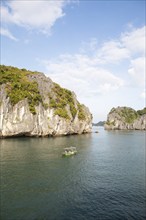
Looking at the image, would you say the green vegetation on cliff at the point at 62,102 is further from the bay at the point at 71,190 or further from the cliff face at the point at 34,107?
the bay at the point at 71,190

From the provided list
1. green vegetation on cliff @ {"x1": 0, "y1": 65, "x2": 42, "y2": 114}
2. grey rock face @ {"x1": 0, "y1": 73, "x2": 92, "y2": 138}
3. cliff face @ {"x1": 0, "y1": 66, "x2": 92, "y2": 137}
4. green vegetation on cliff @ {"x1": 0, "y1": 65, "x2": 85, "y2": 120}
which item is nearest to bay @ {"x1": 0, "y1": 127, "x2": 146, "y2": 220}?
grey rock face @ {"x1": 0, "y1": 73, "x2": 92, "y2": 138}

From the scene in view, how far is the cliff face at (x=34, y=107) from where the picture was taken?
8944 cm

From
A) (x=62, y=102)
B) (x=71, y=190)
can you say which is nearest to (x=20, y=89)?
(x=62, y=102)

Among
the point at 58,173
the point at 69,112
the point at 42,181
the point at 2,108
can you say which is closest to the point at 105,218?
the point at 42,181

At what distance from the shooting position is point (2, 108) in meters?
86.6

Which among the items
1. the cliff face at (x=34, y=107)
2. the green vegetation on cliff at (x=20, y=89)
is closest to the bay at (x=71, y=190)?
the cliff face at (x=34, y=107)

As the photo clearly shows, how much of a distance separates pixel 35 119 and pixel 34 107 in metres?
5.78

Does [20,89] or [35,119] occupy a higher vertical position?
[20,89]

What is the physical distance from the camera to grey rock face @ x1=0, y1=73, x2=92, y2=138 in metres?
88.4

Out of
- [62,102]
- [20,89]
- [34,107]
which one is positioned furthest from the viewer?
[62,102]

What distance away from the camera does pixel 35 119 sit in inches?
3841

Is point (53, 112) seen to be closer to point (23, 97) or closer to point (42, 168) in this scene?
point (23, 97)

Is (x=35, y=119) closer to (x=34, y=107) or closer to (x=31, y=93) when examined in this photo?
(x=34, y=107)

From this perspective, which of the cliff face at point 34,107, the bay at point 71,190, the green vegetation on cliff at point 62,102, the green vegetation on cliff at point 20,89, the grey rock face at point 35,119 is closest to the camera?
the bay at point 71,190
